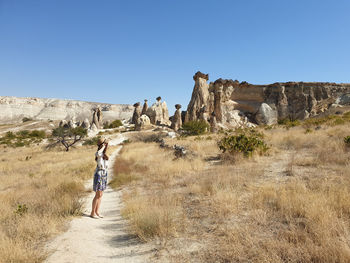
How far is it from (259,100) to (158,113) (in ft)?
101

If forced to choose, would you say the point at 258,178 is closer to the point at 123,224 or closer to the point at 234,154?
the point at 234,154

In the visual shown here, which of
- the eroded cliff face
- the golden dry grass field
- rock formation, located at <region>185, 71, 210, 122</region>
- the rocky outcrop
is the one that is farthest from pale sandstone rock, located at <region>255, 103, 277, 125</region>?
the golden dry grass field

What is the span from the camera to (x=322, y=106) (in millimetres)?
48781

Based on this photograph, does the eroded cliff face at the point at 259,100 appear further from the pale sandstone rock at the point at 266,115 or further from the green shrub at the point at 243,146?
the green shrub at the point at 243,146

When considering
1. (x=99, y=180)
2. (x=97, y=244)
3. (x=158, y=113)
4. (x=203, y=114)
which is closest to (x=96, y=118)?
(x=158, y=113)

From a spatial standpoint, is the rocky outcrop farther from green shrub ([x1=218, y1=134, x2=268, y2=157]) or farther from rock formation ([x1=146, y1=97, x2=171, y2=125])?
green shrub ([x1=218, y1=134, x2=268, y2=157])

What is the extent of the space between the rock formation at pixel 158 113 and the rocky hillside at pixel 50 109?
58877 mm

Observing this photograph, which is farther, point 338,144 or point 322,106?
point 322,106

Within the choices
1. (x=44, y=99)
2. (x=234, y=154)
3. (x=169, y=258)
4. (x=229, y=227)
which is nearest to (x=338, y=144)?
(x=234, y=154)

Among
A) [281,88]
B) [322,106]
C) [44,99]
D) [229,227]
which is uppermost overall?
[44,99]

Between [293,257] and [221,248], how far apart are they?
0.87m

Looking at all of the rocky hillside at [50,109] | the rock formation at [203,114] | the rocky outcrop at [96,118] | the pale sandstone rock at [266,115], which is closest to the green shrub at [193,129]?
the rock formation at [203,114]

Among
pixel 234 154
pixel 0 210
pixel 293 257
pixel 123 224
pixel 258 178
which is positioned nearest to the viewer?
pixel 293 257

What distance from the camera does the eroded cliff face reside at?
4689 centimetres
